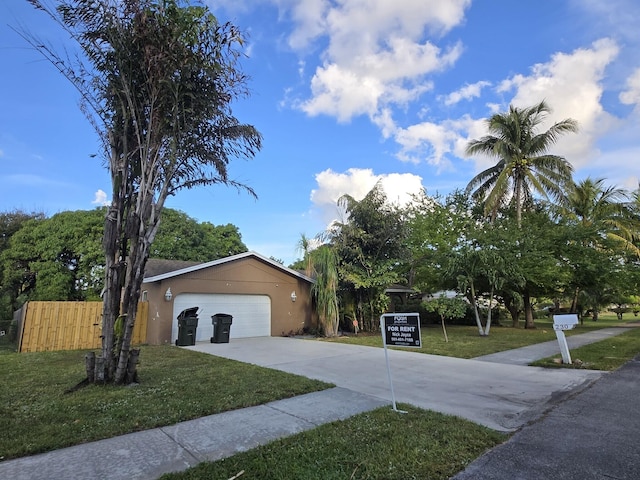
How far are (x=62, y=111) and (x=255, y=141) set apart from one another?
4525 millimetres

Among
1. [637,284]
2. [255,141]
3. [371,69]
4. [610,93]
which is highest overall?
[371,69]

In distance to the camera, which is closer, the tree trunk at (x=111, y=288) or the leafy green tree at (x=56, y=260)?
the tree trunk at (x=111, y=288)

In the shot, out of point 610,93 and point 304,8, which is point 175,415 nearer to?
point 304,8

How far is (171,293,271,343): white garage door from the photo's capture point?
13719 mm

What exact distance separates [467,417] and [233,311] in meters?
11.8

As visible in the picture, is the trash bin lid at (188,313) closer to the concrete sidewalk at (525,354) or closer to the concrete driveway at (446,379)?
the concrete driveway at (446,379)

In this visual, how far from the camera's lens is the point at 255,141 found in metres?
7.92

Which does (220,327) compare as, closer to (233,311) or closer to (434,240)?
(233,311)

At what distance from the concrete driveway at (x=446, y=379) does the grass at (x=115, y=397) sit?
3.17 ft

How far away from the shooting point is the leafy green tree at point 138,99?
600 centimetres

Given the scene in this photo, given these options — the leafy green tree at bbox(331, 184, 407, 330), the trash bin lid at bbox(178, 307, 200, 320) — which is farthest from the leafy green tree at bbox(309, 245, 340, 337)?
the trash bin lid at bbox(178, 307, 200, 320)

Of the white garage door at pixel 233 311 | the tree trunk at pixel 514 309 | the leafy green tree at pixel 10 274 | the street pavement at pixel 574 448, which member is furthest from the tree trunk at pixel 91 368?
the tree trunk at pixel 514 309

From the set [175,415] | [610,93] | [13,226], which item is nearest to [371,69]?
[610,93]

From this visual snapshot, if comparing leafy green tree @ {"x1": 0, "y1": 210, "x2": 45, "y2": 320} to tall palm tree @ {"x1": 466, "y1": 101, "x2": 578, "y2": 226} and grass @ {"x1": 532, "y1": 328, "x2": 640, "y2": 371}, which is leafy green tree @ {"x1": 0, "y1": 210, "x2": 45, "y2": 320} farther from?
tall palm tree @ {"x1": 466, "y1": 101, "x2": 578, "y2": 226}
